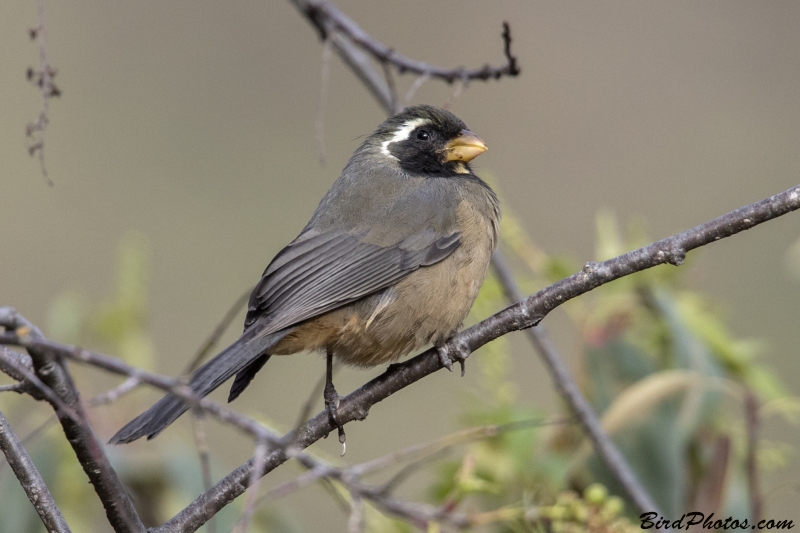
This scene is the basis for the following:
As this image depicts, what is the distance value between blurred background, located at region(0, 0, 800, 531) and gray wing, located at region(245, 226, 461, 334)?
338 centimetres

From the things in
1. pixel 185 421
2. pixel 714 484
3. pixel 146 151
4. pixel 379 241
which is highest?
pixel 146 151

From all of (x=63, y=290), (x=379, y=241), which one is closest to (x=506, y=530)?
(x=379, y=241)

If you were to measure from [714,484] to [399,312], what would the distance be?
1.25m

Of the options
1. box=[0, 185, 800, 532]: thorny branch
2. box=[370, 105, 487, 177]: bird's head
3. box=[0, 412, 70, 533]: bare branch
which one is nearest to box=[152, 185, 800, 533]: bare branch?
box=[0, 185, 800, 532]: thorny branch

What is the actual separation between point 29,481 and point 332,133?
6.46 m

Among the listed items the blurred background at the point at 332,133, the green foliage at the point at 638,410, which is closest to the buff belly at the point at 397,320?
the green foliage at the point at 638,410

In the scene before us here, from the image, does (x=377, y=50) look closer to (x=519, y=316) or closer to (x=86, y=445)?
(x=519, y=316)

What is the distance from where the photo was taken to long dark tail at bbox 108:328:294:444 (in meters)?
2.60

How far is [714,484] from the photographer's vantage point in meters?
3.23

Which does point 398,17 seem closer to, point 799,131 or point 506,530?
point 799,131

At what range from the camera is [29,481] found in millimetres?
2027

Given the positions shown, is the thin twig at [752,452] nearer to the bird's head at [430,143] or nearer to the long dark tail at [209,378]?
the bird's head at [430,143]

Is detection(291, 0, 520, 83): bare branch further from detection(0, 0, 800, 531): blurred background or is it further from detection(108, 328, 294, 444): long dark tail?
detection(0, 0, 800, 531): blurred background

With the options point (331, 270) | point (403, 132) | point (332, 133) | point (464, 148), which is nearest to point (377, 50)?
point (403, 132)
